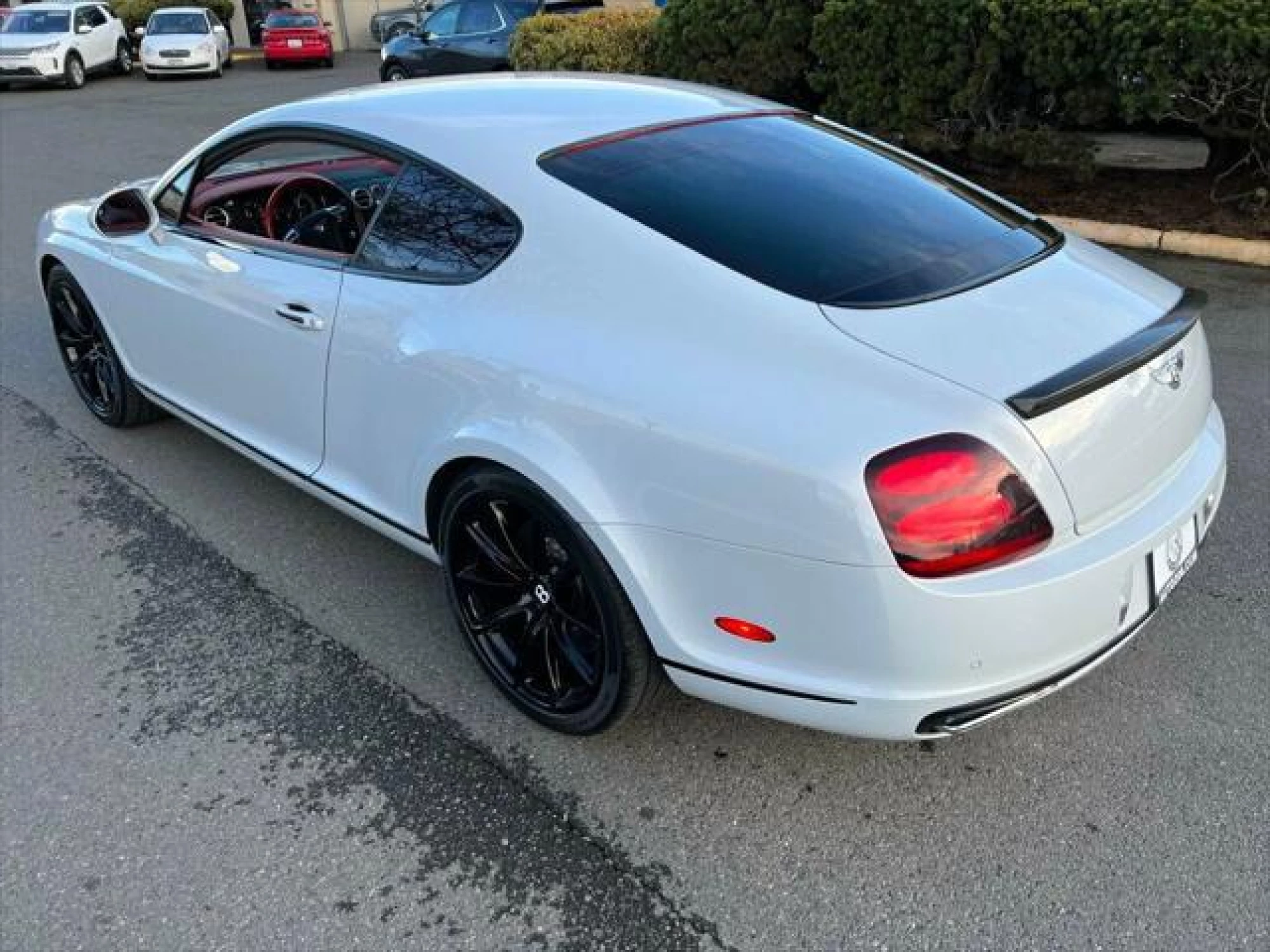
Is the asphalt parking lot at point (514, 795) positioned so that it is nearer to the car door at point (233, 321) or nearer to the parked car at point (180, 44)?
the car door at point (233, 321)

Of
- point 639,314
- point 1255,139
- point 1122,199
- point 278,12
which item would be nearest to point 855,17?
point 1122,199

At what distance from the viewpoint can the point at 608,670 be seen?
251 centimetres

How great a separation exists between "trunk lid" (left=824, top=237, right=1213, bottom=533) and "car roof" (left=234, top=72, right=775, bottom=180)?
3.41ft

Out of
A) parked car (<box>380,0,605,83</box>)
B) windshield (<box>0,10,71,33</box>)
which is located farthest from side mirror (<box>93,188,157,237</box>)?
windshield (<box>0,10,71,33</box>)

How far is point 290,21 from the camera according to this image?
82.5 feet

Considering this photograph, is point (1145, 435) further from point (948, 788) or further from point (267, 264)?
point (267, 264)

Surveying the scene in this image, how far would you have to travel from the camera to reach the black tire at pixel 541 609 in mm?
2424

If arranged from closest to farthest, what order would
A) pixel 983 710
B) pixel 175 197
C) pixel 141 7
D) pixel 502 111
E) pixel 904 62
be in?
pixel 983 710 → pixel 502 111 → pixel 175 197 → pixel 904 62 → pixel 141 7

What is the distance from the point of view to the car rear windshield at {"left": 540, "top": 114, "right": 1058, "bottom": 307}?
2430mm

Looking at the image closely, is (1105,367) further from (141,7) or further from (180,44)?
(141,7)

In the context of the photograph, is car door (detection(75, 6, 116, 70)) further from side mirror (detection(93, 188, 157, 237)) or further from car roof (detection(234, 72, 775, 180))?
car roof (detection(234, 72, 775, 180))

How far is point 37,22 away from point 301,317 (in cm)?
2464

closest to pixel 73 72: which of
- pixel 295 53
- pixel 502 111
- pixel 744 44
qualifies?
pixel 295 53

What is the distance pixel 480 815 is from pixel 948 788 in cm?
112
